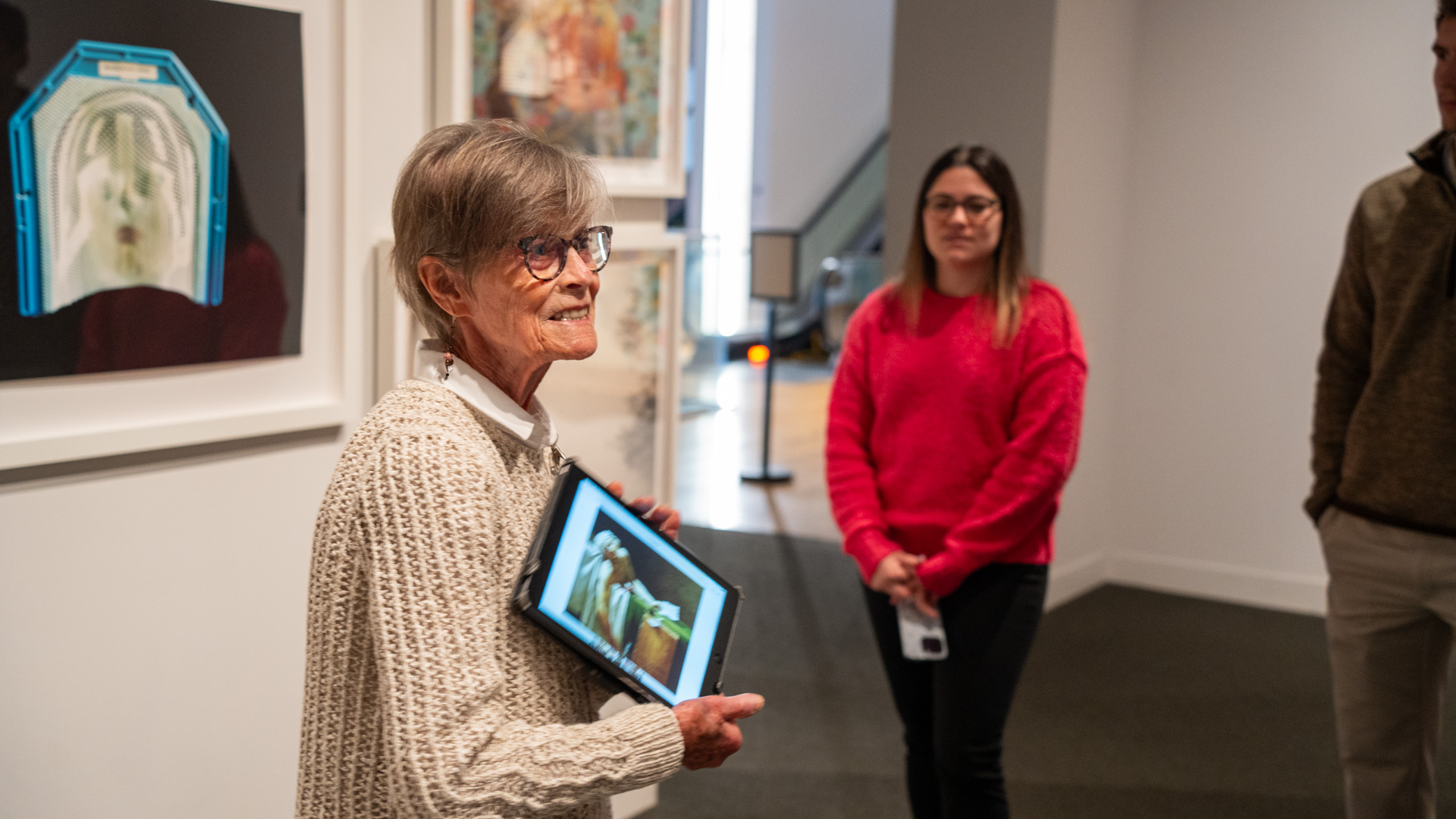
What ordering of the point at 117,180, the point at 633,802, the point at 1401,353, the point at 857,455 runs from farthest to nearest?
1. the point at 633,802
2. the point at 857,455
3. the point at 1401,353
4. the point at 117,180

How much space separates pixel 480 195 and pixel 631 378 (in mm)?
2008

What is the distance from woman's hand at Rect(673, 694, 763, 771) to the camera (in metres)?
1.36

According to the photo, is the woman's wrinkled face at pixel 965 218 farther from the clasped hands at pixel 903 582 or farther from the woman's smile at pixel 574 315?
the woman's smile at pixel 574 315

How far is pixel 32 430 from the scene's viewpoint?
6.36ft

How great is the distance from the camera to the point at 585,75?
Result: 302 centimetres

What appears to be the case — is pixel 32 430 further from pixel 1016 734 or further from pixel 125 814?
pixel 1016 734

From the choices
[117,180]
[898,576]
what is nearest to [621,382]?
[898,576]

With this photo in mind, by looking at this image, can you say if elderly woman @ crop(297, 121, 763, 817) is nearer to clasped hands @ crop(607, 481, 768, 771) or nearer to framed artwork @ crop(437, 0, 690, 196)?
clasped hands @ crop(607, 481, 768, 771)

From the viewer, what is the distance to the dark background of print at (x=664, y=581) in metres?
1.44

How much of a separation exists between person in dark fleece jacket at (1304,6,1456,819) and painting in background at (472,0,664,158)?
172 cm

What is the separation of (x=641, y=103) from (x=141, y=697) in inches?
72.8

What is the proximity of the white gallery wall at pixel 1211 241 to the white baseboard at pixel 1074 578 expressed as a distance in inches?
1.0

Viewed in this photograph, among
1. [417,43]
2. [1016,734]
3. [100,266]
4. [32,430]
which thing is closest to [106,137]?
[100,266]

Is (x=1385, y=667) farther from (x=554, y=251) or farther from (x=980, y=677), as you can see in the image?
(x=554, y=251)
